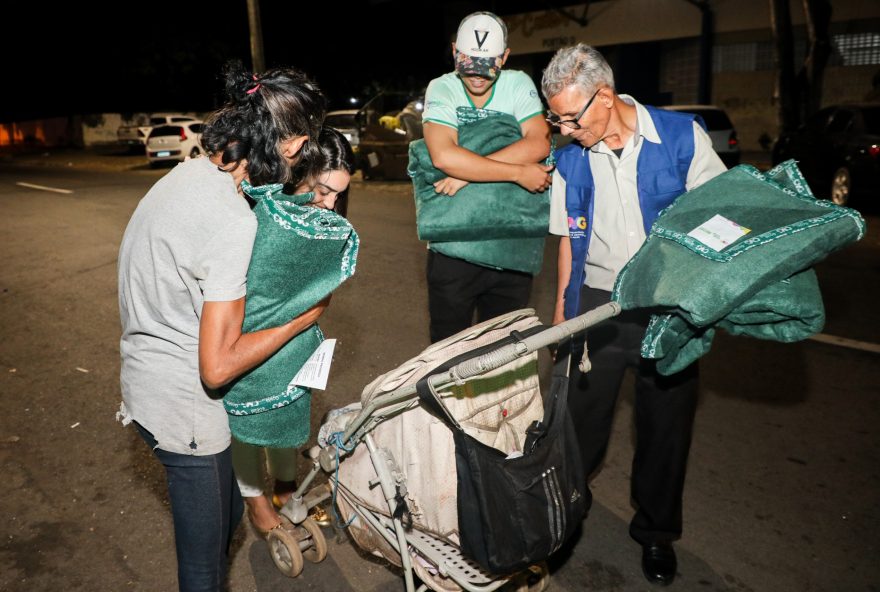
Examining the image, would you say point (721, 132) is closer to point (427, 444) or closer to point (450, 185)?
point (450, 185)

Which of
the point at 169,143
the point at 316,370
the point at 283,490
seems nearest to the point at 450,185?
the point at 316,370

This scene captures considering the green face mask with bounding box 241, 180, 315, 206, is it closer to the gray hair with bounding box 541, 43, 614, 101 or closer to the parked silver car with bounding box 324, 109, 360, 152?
the gray hair with bounding box 541, 43, 614, 101

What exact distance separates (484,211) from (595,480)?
1608 mm

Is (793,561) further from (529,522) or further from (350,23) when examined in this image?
(350,23)

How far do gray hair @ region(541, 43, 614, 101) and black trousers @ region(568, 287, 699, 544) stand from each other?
34.1 inches

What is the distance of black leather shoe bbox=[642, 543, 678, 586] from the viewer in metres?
3.04

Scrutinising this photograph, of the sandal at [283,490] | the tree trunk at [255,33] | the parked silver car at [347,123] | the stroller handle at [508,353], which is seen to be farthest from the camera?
the parked silver car at [347,123]

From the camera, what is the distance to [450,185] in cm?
328

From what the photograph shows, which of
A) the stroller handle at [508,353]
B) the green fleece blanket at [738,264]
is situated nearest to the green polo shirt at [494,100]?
the green fleece blanket at [738,264]

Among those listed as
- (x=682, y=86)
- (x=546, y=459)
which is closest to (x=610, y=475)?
(x=546, y=459)

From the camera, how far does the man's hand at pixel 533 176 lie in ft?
10.7

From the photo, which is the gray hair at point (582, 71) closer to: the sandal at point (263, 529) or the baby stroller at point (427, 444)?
the baby stroller at point (427, 444)

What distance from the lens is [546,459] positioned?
7.37 ft

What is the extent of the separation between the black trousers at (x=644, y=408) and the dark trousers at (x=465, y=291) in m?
0.47
